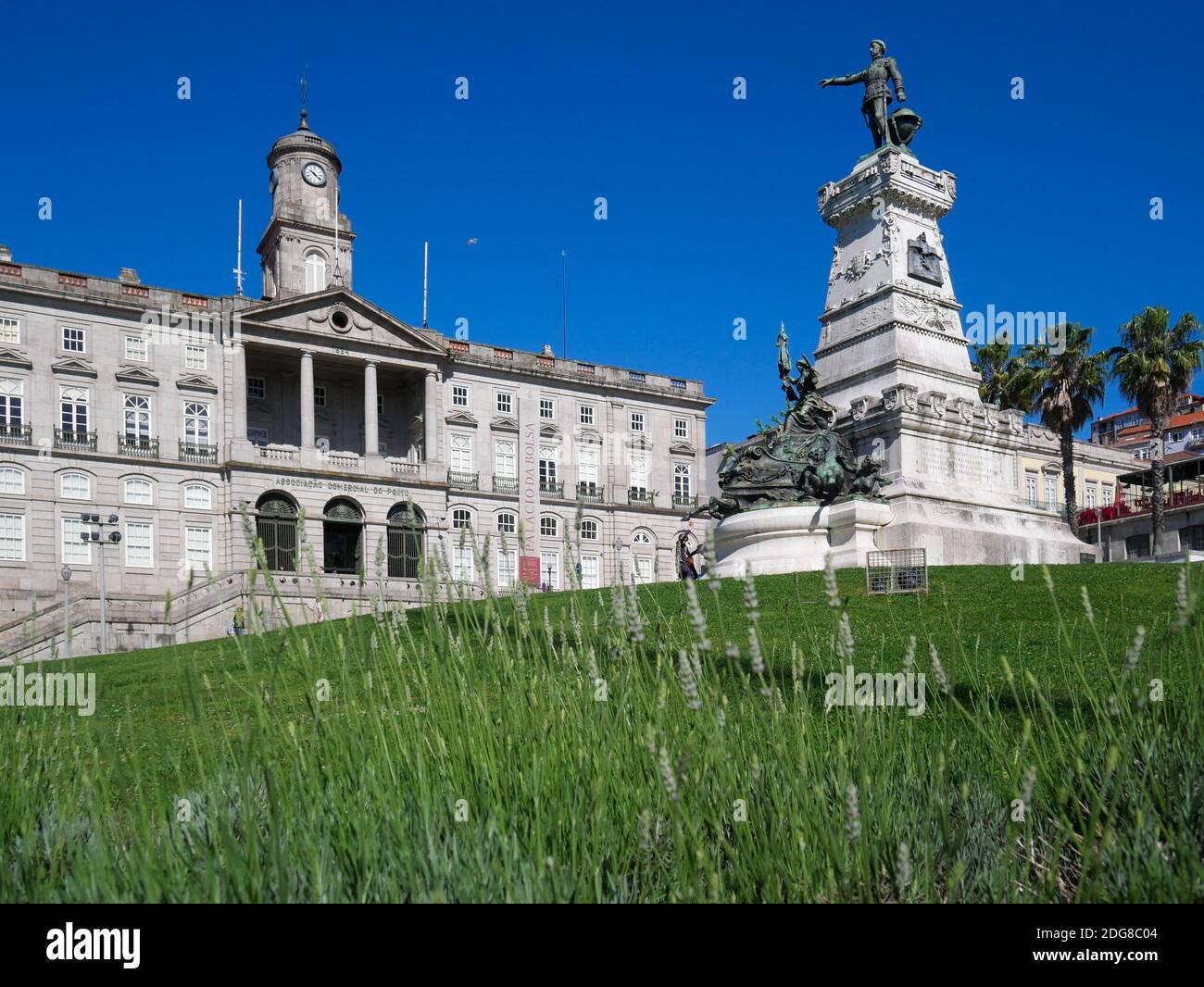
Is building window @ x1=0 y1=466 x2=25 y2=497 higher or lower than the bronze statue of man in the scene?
lower

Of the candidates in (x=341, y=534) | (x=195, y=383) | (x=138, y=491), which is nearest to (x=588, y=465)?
(x=341, y=534)

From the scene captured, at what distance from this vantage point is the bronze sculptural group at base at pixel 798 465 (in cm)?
2106

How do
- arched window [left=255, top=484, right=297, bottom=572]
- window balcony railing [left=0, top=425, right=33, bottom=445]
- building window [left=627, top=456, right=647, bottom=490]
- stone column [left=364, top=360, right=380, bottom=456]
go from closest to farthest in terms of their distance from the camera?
1. window balcony railing [left=0, top=425, right=33, bottom=445]
2. arched window [left=255, top=484, right=297, bottom=572]
3. stone column [left=364, top=360, right=380, bottom=456]
4. building window [left=627, top=456, right=647, bottom=490]

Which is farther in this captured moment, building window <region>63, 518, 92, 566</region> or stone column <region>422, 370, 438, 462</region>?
stone column <region>422, 370, 438, 462</region>

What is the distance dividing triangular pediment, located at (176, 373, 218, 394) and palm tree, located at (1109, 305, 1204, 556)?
1650 inches

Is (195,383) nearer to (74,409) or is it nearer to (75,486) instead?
(74,409)

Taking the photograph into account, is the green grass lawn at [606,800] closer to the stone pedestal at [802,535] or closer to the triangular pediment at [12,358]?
the stone pedestal at [802,535]

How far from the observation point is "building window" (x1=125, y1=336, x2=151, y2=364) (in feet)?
167

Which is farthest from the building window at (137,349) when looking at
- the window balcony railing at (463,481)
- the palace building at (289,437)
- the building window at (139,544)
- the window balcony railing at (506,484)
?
the window balcony railing at (506,484)

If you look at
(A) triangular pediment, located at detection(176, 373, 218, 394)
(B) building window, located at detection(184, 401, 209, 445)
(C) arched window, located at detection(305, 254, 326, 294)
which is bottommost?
(B) building window, located at detection(184, 401, 209, 445)

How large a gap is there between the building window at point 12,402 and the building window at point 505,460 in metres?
24.4

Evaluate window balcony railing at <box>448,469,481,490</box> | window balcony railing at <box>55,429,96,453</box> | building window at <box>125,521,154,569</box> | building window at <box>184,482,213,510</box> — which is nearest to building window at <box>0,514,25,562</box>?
window balcony railing at <box>55,429,96,453</box>

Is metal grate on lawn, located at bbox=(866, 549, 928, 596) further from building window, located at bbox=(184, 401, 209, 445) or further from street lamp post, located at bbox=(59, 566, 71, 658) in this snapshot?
building window, located at bbox=(184, 401, 209, 445)

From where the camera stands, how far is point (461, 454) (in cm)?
6016
